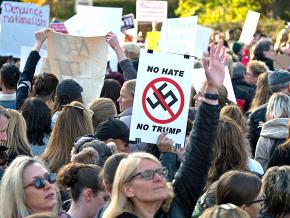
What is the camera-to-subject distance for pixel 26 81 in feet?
32.9

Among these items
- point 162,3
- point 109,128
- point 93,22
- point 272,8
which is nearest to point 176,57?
point 109,128

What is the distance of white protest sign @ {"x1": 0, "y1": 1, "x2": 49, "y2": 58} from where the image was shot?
42.2 ft

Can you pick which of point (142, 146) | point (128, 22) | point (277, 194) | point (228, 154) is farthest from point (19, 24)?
point (277, 194)

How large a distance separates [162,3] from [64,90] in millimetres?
7663

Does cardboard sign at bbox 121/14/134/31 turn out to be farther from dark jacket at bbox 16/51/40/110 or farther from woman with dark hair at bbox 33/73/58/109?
woman with dark hair at bbox 33/73/58/109

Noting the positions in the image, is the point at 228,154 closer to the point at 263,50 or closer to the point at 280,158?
the point at 280,158

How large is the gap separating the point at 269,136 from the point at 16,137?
7.55ft

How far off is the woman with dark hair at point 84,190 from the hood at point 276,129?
274cm

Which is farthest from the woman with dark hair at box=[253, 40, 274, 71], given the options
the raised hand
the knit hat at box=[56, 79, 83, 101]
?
the raised hand

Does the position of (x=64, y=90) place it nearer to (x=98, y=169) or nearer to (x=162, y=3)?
(x=98, y=169)

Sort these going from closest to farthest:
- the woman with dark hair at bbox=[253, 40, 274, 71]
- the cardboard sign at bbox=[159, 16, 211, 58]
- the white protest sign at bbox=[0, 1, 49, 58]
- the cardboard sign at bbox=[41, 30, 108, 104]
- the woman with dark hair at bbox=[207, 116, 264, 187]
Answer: the woman with dark hair at bbox=[207, 116, 264, 187]
the cardboard sign at bbox=[41, 30, 108, 104]
the cardboard sign at bbox=[159, 16, 211, 58]
the white protest sign at bbox=[0, 1, 49, 58]
the woman with dark hair at bbox=[253, 40, 274, 71]

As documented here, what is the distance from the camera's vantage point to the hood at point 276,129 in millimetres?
8750

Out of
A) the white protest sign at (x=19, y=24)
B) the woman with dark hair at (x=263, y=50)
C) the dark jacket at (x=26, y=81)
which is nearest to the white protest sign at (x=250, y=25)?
the woman with dark hair at (x=263, y=50)

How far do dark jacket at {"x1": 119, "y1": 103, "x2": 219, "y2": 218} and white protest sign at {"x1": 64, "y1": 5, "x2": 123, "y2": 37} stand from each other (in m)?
7.52
